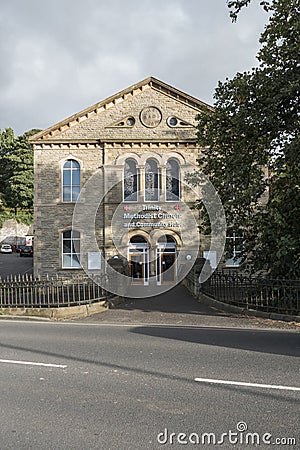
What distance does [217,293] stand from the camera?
17.1 m

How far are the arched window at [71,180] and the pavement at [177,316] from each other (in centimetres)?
1080

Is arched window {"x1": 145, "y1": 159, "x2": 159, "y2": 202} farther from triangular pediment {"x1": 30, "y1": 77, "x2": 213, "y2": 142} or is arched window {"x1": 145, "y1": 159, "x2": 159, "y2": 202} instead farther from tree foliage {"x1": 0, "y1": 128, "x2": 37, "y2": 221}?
tree foliage {"x1": 0, "y1": 128, "x2": 37, "y2": 221}

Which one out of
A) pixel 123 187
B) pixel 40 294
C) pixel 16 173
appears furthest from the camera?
pixel 16 173

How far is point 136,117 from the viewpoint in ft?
91.0

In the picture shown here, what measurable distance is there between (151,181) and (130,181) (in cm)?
127

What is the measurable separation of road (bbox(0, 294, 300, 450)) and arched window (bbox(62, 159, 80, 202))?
17.4m

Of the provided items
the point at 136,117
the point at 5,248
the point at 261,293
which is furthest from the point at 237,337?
the point at 5,248

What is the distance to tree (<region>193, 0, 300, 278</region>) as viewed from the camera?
13.2 m

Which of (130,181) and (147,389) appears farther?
(130,181)

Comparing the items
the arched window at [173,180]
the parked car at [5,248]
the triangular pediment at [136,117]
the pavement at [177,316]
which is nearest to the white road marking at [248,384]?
the pavement at [177,316]

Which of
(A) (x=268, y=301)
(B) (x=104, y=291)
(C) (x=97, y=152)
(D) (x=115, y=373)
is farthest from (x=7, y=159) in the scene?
(D) (x=115, y=373)

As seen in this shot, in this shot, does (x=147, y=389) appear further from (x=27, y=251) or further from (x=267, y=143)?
(x=27, y=251)

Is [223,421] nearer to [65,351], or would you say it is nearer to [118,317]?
[65,351]

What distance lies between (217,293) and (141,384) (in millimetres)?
11129
